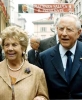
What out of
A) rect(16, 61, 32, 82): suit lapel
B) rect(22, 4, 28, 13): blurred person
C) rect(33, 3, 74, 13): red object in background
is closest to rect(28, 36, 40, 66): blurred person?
rect(16, 61, 32, 82): suit lapel

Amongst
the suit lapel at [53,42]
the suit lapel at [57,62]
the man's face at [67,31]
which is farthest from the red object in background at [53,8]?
the man's face at [67,31]

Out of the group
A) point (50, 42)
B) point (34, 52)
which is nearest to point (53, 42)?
point (50, 42)

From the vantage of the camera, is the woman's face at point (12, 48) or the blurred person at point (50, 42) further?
the blurred person at point (50, 42)

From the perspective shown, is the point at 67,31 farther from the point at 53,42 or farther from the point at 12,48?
the point at 53,42

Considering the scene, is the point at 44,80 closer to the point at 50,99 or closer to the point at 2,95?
the point at 50,99

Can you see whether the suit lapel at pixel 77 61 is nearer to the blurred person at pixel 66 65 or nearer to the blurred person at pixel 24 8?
the blurred person at pixel 66 65

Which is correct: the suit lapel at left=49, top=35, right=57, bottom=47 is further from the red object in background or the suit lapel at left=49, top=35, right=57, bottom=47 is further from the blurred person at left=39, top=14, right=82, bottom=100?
the red object in background

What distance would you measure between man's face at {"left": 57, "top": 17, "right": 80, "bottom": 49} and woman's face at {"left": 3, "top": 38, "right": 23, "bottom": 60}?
536 mm

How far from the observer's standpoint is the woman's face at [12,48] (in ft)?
12.8

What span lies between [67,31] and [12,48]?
27.7 inches

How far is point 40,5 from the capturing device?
116 ft

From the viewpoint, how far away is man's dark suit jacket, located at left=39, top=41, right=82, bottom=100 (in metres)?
3.99

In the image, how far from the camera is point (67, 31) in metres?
3.93

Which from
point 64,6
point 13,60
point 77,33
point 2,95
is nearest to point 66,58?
point 77,33
